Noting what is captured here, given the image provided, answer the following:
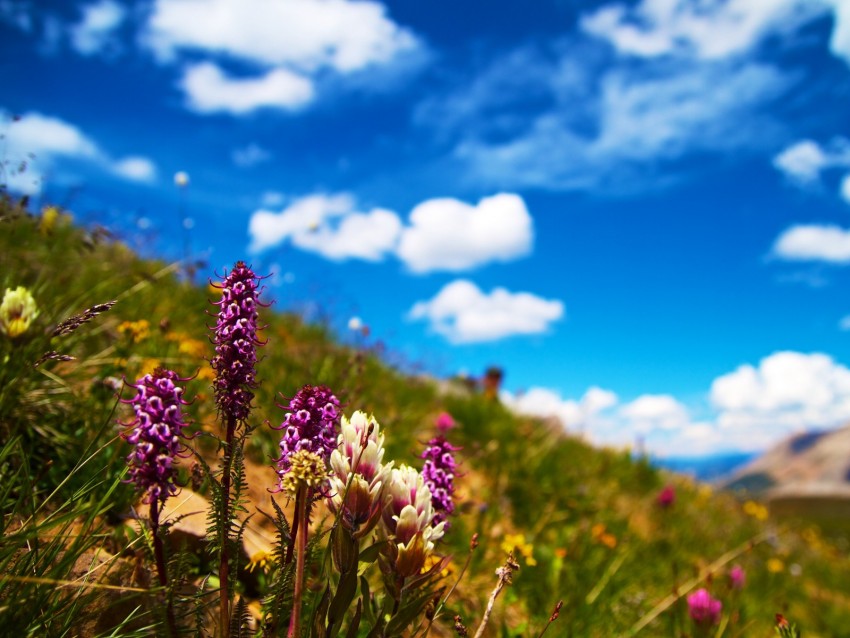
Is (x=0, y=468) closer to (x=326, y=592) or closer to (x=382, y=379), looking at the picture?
(x=326, y=592)

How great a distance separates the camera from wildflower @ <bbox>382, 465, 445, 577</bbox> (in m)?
1.73

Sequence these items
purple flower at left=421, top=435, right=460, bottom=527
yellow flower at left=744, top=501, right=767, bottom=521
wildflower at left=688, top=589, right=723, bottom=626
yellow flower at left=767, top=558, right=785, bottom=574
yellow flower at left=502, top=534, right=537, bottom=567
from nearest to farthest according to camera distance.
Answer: purple flower at left=421, top=435, right=460, bottom=527, yellow flower at left=502, top=534, right=537, bottom=567, wildflower at left=688, top=589, right=723, bottom=626, yellow flower at left=767, top=558, right=785, bottom=574, yellow flower at left=744, top=501, right=767, bottom=521

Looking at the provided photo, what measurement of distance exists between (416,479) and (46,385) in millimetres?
2524

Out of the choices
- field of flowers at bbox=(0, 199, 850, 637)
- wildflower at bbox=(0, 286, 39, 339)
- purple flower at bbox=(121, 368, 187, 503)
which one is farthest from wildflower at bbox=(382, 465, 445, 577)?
wildflower at bbox=(0, 286, 39, 339)

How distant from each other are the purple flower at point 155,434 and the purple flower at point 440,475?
862 millimetres

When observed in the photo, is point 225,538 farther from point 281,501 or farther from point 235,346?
point 281,501

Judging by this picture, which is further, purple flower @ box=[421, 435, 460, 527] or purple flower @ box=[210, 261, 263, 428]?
purple flower @ box=[421, 435, 460, 527]

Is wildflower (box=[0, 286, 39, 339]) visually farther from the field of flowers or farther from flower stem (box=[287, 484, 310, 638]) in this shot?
flower stem (box=[287, 484, 310, 638])

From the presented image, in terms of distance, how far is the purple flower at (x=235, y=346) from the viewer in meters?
1.72

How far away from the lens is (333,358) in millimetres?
5980

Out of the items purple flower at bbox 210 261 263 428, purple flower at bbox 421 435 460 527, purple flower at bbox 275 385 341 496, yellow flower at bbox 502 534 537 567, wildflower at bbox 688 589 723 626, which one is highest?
purple flower at bbox 210 261 263 428

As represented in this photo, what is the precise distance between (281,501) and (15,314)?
185 cm

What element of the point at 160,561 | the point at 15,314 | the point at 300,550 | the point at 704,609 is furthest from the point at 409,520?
the point at 704,609

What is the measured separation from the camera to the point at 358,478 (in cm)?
175
